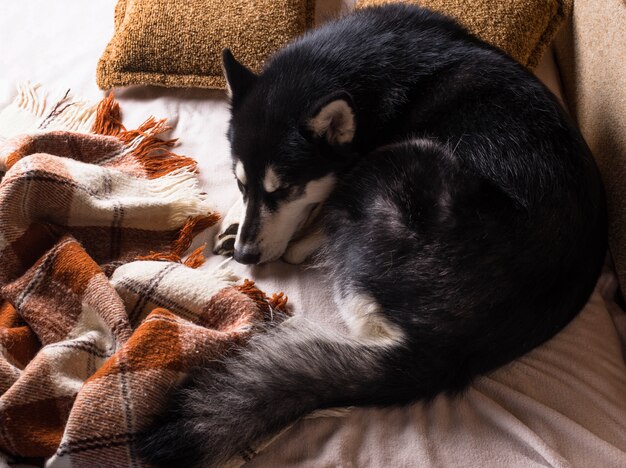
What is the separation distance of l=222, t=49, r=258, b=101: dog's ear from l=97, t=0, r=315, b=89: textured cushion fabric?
337 millimetres

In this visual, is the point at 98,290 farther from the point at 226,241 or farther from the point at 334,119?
the point at 334,119

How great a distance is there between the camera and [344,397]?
1.31 metres

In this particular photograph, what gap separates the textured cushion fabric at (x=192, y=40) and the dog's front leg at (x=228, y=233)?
1.66 feet

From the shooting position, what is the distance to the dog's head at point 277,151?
160 cm

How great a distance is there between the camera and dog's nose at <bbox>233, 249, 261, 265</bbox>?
164 cm

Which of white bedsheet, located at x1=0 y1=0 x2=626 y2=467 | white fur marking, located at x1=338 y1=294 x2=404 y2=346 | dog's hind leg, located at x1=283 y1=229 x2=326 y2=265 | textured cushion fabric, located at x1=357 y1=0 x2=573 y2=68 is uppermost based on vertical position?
textured cushion fabric, located at x1=357 y1=0 x2=573 y2=68

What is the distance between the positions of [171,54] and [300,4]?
0.48 meters

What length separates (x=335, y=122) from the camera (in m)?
1.59

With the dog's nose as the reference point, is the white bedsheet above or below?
below

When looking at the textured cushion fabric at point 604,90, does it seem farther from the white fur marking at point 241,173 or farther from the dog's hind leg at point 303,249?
the white fur marking at point 241,173

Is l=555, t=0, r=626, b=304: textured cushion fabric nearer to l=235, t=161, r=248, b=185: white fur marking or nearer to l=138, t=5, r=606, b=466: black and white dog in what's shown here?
l=138, t=5, r=606, b=466: black and white dog

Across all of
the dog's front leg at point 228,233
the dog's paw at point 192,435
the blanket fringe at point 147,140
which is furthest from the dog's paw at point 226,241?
the dog's paw at point 192,435

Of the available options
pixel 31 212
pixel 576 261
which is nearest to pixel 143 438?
pixel 31 212

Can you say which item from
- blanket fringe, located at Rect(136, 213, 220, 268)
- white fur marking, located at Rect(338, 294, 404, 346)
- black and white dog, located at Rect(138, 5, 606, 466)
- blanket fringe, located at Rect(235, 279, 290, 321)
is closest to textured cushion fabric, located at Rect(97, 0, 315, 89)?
black and white dog, located at Rect(138, 5, 606, 466)
